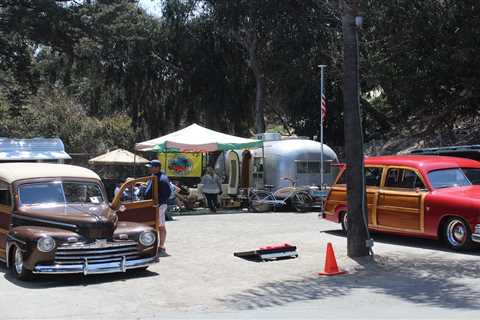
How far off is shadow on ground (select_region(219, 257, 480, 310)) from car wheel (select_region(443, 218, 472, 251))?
0.74 m

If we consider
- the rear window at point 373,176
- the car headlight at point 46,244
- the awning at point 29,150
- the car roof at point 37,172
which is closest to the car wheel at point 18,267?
the car headlight at point 46,244

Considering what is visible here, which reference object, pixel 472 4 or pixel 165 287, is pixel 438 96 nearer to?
pixel 472 4

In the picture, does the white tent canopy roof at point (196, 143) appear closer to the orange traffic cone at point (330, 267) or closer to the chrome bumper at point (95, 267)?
the chrome bumper at point (95, 267)

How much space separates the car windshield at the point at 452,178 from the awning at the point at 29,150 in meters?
10.1

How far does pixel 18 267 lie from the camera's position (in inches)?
377

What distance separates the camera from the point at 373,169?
45.7ft

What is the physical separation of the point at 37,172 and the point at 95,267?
2.56 metres

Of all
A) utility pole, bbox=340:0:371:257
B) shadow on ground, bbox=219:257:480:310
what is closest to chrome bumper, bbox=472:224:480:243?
shadow on ground, bbox=219:257:480:310

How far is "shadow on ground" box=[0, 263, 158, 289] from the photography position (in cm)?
945

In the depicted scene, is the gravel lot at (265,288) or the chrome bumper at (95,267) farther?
the chrome bumper at (95,267)

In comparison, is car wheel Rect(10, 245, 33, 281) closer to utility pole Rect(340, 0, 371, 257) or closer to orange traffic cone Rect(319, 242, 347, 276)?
orange traffic cone Rect(319, 242, 347, 276)

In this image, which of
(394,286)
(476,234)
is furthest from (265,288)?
(476,234)

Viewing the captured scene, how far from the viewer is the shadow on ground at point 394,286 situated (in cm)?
826

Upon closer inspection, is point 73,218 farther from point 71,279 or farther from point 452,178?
point 452,178
